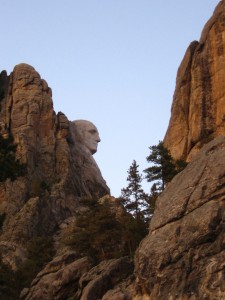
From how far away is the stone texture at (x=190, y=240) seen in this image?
97.8 ft

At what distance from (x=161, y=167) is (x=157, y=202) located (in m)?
15.4

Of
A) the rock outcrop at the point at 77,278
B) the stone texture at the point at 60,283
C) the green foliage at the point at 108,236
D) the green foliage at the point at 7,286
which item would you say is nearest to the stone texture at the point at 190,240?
the rock outcrop at the point at 77,278

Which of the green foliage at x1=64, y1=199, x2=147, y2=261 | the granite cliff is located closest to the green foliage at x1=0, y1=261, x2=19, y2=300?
the granite cliff

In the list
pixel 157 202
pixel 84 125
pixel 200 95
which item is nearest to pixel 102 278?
pixel 157 202

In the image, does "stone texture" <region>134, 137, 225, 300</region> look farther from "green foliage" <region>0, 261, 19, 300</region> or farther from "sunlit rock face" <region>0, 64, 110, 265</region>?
"sunlit rock face" <region>0, 64, 110, 265</region>

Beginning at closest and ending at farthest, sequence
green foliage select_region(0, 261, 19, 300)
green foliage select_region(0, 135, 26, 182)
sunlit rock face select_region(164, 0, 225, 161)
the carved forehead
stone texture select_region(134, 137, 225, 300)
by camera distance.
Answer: stone texture select_region(134, 137, 225, 300) → green foliage select_region(0, 135, 26, 182) → green foliage select_region(0, 261, 19, 300) → sunlit rock face select_region(164, 0, 225, 161) → the carved forehead

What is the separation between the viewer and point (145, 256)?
114 ft

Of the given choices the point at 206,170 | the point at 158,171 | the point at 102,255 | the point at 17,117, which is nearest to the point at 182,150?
the point at 158,171

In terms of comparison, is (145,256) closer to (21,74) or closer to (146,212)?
(146,212)

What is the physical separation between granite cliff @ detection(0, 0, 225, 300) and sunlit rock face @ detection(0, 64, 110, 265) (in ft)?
0.56

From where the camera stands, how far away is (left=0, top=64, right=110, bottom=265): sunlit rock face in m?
84.9

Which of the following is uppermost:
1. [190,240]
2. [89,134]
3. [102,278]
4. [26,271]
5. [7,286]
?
[89,134]

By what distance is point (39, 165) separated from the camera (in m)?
98.6

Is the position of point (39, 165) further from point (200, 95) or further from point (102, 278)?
point (102, 278)
